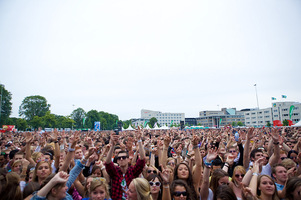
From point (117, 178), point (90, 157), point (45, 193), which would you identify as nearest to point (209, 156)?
point (117, 178)

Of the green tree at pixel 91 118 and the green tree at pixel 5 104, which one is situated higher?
the green tree at pixel 5 104

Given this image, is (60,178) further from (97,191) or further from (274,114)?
(274,114)

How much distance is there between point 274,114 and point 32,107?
125970mm

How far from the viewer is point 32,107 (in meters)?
88.0

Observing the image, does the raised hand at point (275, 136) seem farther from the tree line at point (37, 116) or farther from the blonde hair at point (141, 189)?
the tree line at point (37, 116)

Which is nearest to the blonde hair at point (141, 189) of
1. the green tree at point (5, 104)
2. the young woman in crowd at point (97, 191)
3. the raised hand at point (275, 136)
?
the young woman in crowd at point (97, 191)

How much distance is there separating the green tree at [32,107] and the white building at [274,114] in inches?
4552

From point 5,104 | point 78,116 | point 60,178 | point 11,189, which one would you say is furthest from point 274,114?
point 5,104

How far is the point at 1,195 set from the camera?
9.20ft

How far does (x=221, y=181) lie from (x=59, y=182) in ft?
10.1

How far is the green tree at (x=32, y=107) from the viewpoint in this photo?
86325 mm

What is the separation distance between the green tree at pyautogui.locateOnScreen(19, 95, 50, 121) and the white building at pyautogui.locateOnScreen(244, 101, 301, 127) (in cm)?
11563

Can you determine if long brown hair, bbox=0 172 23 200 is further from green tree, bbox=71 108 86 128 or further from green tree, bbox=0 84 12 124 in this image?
green tree, bbox=71 108 86 128

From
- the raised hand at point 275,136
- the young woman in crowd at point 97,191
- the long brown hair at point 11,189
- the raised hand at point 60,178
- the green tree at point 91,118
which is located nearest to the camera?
the raised hand at point 60,178
